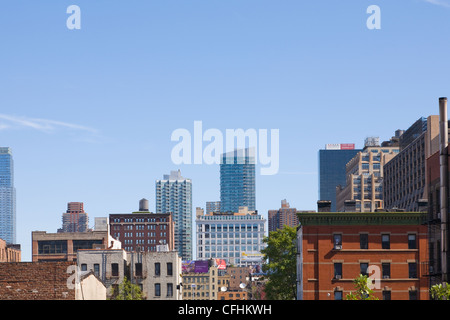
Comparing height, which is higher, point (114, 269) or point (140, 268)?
point (114, 269)

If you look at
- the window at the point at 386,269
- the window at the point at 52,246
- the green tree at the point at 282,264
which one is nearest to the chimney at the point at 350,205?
the window at the point at 386,269

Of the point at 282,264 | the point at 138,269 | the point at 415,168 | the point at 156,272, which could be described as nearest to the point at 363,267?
the point at 282,264

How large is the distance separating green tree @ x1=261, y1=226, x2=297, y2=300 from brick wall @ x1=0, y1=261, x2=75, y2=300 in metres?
56.5

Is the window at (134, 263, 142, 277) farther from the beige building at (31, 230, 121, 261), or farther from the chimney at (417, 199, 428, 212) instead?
the chimney at (417, 199, 428, 212)

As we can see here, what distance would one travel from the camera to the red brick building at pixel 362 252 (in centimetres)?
7319

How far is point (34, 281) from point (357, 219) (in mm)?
40816

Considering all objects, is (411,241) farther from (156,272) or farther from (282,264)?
(156,272)

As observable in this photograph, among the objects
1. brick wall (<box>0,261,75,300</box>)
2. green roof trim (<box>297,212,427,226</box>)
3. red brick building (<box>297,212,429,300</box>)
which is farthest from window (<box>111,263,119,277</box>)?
brick wall (<box>0,261,75,300</box>)

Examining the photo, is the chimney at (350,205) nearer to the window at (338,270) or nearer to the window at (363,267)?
the window at (363,267)

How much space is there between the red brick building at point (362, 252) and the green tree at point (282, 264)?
2120cm

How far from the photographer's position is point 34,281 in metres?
41.4

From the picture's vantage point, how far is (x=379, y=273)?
73.4 m
